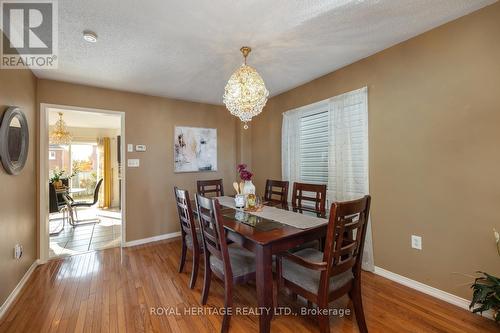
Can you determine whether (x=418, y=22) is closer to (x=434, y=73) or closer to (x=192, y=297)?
(x=434, y=73)

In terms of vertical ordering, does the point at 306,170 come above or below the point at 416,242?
above

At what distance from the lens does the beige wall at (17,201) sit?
1845 millimetres

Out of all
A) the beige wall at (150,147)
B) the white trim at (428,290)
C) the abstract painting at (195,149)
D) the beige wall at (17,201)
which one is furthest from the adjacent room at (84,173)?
the white trim at (428,290)

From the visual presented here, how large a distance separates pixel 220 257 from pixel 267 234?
16.9 inches

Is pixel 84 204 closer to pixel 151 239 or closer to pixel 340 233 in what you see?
pixel 151 239

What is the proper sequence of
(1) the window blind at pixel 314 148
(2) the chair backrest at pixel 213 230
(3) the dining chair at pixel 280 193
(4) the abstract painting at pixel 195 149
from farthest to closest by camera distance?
(4) the abstract painting at pixel 195 149
(1) the window blind at pixel 314 148
(3) the dining chair at pixel 280 193
(2) the chair backrest at pixel 213 230

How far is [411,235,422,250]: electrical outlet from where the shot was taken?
2.08 metres

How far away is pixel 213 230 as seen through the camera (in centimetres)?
166

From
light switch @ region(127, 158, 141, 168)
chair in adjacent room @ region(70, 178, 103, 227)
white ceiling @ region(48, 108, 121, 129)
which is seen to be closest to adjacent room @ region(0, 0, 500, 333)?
light switch @ region(127, 158, 141, 168)

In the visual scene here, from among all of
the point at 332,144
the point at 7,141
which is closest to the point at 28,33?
the point at 7,141

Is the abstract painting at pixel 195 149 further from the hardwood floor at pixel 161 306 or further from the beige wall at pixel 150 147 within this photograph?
the hardwood floor at pixel 161 306

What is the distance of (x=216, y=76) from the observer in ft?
9.45

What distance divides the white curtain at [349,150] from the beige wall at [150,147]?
7.56ft

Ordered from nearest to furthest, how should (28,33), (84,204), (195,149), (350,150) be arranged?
(28,33), (350,150), (195,149), (84,204)
